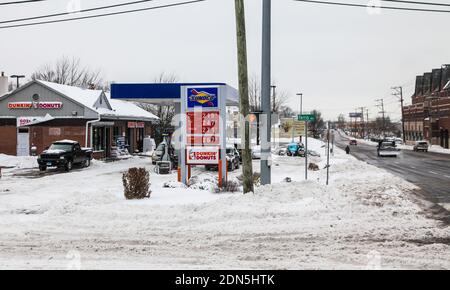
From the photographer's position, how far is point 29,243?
29.8 ft

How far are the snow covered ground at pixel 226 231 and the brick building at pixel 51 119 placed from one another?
2039 cm

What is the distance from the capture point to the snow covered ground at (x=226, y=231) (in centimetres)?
771

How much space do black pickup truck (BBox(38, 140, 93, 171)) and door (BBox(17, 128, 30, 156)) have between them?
26.9 ft

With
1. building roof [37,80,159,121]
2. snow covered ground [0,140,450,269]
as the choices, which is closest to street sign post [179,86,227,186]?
snow covered ground [0,140,450,269]

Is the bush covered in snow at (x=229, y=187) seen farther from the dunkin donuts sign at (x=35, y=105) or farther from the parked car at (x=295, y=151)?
the parked car at (x=295, y=151)

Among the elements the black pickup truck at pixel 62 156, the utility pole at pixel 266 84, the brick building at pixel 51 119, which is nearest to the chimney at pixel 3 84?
the brick building at pixel 51 119

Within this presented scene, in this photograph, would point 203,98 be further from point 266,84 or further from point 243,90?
point 243,90

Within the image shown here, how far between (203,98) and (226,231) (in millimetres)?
8126

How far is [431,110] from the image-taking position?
7956cm

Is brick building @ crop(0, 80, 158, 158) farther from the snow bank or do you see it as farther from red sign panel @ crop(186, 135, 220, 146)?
red sign panel @ crop(186, 135, 220, 146)

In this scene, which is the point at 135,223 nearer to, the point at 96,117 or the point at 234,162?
the point at 234,162

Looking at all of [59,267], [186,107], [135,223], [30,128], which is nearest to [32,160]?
[30,128]

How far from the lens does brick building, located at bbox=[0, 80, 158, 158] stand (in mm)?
35156
